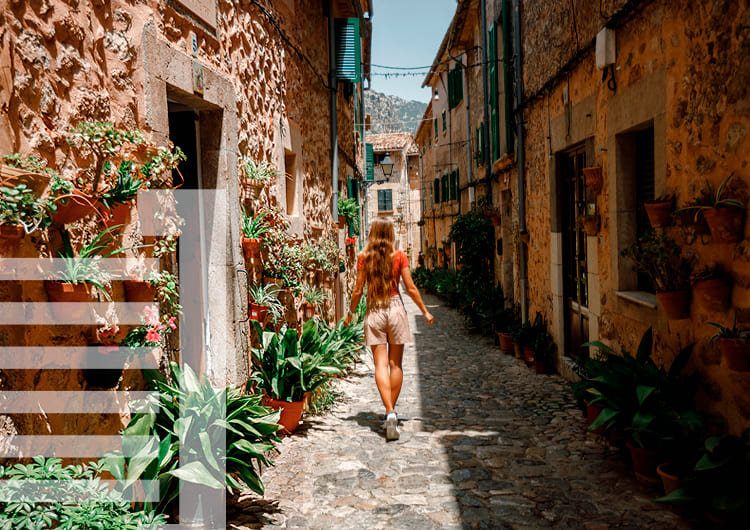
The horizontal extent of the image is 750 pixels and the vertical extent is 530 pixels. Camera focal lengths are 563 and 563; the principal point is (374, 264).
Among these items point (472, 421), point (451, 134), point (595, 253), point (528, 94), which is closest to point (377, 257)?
point (472, 421)

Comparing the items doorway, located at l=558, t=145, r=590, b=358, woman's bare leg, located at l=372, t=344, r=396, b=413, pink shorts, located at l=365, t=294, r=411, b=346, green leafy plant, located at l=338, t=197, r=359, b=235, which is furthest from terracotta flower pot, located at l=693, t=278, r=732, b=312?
green leafy plant, located at l=338, t=197, r=359, b=235

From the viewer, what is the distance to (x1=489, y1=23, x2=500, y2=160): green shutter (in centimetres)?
1019

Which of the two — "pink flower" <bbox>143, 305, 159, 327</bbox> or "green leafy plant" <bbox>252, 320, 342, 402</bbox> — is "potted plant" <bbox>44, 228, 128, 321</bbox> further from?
"green leafy plant" <bbox>252, 320, 342, 402</bbox>

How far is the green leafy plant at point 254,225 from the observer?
189 inches

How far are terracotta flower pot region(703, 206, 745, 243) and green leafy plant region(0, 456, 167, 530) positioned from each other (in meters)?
3.28

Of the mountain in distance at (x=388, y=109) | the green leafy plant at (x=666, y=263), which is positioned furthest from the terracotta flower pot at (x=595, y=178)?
the mountain in distance at (x=388, y=109)

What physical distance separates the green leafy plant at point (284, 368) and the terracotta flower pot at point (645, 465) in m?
2.46

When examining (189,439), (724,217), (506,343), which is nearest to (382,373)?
(189,439)

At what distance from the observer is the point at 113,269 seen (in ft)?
9.14

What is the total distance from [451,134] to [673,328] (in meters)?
14.1

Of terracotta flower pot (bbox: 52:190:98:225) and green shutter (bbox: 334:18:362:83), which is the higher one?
green shutter (bbox: 334:18:362:83)

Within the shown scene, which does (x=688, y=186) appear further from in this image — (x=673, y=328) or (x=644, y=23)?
(x=644, y=23)
